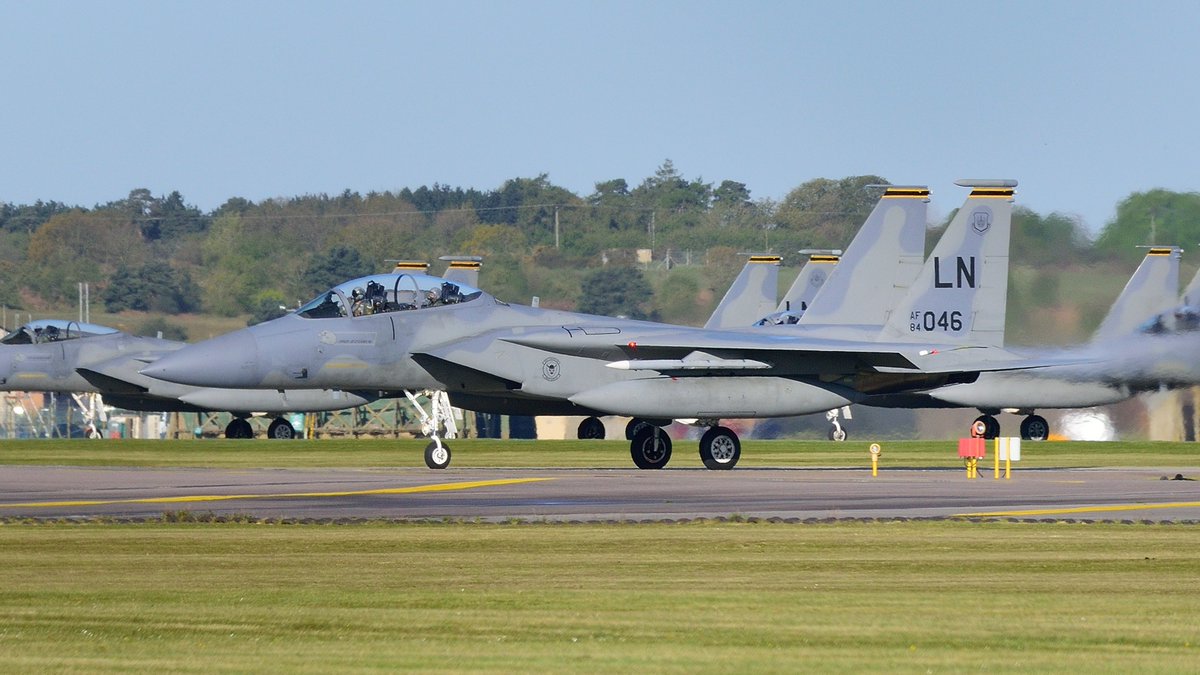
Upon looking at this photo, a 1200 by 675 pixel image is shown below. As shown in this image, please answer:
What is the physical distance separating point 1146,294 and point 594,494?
84.0 feet

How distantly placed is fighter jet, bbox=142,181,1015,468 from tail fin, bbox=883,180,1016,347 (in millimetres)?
1524

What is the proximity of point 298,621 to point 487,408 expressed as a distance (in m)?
19.0

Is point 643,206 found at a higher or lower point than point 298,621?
higher

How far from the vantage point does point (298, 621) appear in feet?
30.0

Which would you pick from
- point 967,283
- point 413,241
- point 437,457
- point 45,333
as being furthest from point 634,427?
point 413,241

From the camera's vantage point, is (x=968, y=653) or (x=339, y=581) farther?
(x=339, y=581)

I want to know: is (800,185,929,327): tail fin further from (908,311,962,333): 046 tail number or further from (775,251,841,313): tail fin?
(775,251,841,313): tail fin

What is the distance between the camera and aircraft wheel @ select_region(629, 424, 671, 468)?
26750 millimetres

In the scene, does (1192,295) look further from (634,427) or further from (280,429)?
(280,429)

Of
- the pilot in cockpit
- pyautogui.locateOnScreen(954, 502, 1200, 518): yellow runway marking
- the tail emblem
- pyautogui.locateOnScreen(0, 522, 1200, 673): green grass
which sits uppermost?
the tail emblem

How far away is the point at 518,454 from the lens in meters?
34.2

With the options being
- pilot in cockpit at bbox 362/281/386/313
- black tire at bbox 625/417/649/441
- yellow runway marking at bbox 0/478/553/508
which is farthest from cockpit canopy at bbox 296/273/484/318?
yellow runway marking at bbox 0/478/553/508

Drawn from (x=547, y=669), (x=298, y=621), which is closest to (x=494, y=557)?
(x=298, y=621)

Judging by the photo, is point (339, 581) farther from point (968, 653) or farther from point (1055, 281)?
point (1055, 281)
